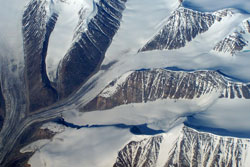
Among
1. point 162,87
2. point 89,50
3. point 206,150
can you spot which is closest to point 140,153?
point 206,150

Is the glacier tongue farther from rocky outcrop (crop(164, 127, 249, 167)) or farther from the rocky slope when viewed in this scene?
rocky outcrop (crop(164, 127, 249, 167))

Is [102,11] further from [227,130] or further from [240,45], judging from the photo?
[227,130]

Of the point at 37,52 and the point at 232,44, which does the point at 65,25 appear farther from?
the point at 232,44

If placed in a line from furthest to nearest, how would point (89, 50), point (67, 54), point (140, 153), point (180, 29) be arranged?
point (180, 29), point (89, 50), point (67, 54), point (140, 153)

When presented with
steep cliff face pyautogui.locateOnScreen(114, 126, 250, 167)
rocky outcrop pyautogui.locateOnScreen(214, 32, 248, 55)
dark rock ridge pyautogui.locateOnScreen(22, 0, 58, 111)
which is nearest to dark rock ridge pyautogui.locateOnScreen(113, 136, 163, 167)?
steep cliff face pyautogui.locateOnScreen(114, 126, 250, 167)

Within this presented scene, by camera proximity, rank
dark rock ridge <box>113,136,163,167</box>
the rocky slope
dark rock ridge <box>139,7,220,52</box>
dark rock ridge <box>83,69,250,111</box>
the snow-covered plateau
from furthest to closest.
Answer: dark rock ridge <box>139,7,220,52</box> < the rocky slope < dark rock ridge <box>83,69,250,111</box> < the snow-covered plateau < dark rock ridge <box>113,136,163,167</box>

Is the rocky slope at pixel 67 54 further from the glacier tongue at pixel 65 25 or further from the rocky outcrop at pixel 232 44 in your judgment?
the rocky outcrop at pixel 232 44

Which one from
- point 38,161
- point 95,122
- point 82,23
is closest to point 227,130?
point 95,122
